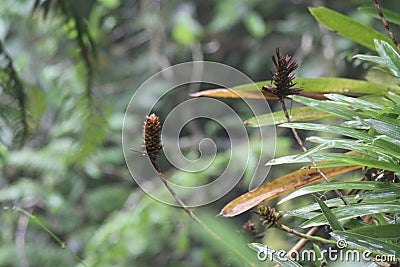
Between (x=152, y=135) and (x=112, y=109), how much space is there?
1429 millimetres

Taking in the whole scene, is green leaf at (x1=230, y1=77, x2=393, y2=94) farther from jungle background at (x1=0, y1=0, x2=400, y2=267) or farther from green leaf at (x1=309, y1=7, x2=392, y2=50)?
jungle background at (x1=0, y1=0, x2=400, y2=267)

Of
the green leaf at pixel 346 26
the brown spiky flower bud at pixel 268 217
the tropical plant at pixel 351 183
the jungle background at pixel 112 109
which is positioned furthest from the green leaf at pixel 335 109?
the jungle background at pixel 112 109

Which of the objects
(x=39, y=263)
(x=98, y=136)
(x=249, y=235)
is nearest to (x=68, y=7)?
(x=98, y=136)

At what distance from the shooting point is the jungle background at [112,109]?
1.28m

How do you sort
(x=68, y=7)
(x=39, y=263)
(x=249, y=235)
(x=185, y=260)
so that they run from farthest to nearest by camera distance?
(x=39, y=263) → (x=185, y=260) → (x=68, y=7) → (x=249, y=235)

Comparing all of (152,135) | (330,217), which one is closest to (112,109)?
(152,135)

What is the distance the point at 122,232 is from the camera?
4.24 ft

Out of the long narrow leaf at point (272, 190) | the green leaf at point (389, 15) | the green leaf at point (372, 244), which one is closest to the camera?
the green leaf at point (372, 244)

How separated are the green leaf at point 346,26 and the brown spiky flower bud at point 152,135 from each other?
0.28 metres

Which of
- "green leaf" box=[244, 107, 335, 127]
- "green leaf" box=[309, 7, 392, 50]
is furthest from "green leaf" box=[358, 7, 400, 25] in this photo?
"green leaf" box=[244, 107, 335, 127]

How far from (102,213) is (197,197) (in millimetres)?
459

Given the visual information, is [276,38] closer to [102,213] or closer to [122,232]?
[102,213]

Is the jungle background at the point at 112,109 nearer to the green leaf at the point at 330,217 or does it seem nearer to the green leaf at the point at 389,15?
the green leaf at the point at 389,15

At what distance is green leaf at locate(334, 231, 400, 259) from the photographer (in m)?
0.37
